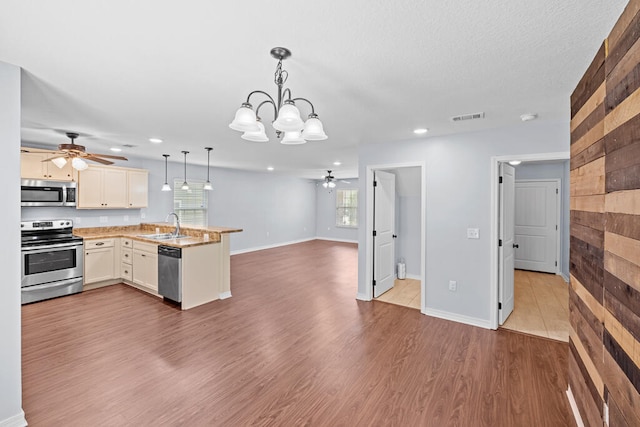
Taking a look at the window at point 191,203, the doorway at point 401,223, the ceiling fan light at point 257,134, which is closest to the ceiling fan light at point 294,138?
the ceiling fan light at point 257,134

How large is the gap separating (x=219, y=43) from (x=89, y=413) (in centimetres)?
269

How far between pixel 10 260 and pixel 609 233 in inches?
140

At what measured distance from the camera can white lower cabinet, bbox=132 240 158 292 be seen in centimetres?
459

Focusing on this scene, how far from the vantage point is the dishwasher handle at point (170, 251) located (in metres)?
4.14

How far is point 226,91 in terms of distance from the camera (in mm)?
2482

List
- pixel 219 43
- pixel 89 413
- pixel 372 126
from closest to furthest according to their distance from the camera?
1. pixel 219 43
2. pixel 89 413
3. pixel 372 126

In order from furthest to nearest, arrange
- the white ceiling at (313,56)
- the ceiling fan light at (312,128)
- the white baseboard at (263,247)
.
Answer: the white baseboard at (263,247), the ceiling fan light at (312,128), the white ceiling at (313,56)

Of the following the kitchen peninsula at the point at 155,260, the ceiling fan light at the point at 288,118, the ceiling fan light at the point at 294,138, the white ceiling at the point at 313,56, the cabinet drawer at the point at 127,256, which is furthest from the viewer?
the cabinet drawer at the point at 127,256

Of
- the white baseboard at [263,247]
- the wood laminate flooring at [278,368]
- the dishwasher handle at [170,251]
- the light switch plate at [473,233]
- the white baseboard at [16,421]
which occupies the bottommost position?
the wood laminate flooring at [278,368]

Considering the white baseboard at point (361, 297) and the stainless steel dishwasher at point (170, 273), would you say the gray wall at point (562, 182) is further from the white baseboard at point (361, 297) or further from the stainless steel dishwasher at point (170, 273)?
the stainless steel dishwasher at point (170, 273)

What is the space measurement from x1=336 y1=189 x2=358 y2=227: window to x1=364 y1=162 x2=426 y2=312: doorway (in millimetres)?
4722

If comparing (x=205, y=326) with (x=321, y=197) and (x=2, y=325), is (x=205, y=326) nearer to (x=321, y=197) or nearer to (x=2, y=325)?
(x=2, y=325)

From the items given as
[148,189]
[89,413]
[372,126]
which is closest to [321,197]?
[148,189]

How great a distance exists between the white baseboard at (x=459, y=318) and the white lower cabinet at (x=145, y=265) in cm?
413
